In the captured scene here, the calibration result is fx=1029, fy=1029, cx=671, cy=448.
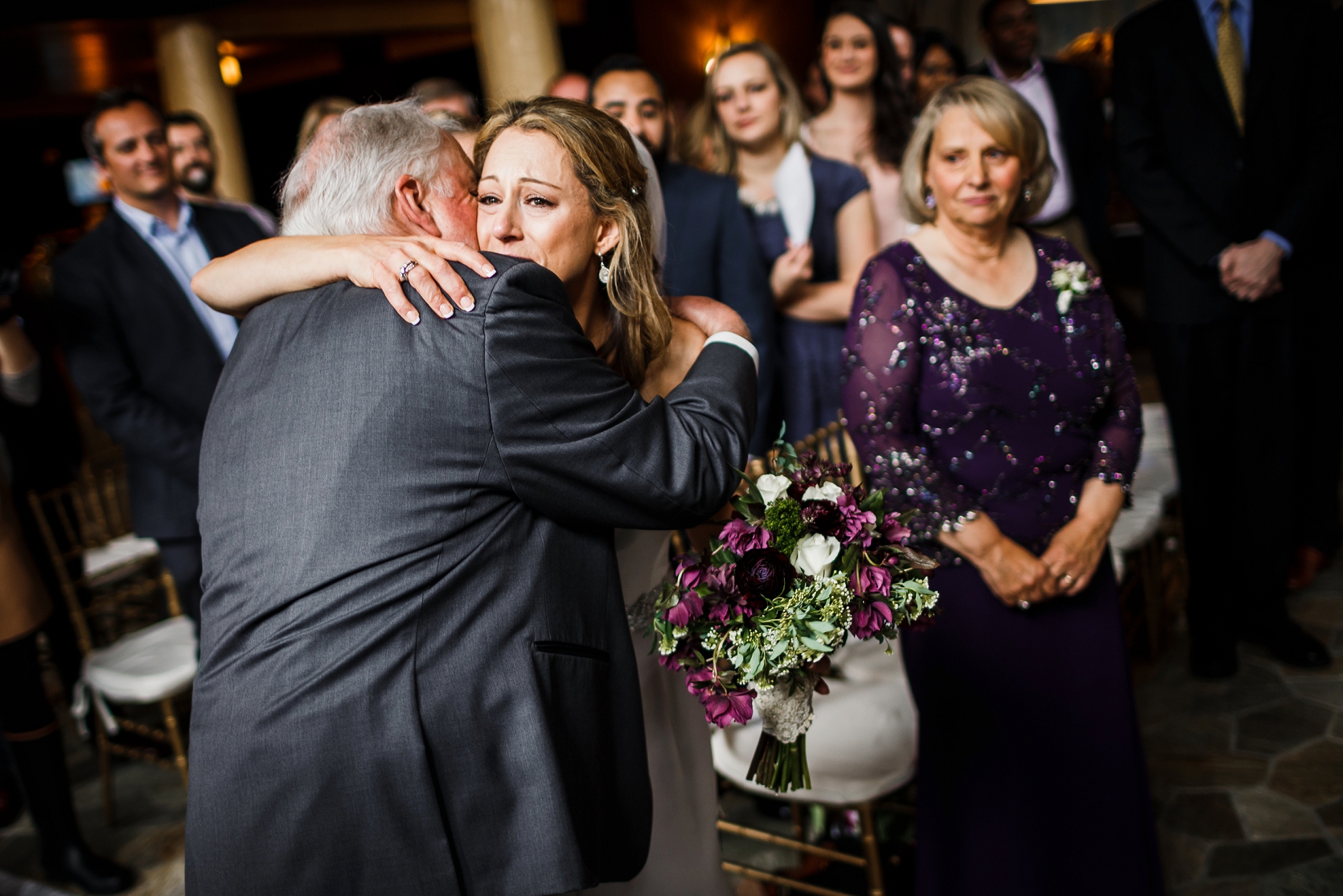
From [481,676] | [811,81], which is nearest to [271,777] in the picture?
[481,676]

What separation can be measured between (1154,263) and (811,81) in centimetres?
270

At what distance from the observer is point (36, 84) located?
13680 mm

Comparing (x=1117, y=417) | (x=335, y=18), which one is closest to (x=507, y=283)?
(x=1117, y=417)

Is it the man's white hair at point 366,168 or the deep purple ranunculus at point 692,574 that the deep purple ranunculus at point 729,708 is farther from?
the man's white hair at point 366,168

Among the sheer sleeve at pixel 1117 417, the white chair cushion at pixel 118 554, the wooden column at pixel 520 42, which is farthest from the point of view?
the wooden column at pixel 520 42

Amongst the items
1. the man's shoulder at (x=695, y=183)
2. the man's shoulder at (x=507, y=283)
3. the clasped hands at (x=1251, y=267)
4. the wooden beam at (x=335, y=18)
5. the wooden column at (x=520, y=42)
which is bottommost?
the clasped hands at (x=1251, y=267)

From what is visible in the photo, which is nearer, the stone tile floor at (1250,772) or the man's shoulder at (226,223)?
the stone tile floor at (1250,772)

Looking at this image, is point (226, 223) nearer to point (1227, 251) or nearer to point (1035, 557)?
point (1035, 557)

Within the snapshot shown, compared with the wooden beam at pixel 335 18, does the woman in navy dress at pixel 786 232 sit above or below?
below

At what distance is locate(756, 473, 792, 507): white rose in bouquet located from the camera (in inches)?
70.7

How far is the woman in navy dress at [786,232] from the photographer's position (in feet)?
12.6

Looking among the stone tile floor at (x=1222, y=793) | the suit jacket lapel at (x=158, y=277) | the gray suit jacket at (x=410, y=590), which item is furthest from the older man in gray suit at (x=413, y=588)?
the suit jacket lapel at (x=158, y=277)

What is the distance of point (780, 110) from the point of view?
3896 mm

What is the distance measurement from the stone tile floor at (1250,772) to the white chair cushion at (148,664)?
3.19m
